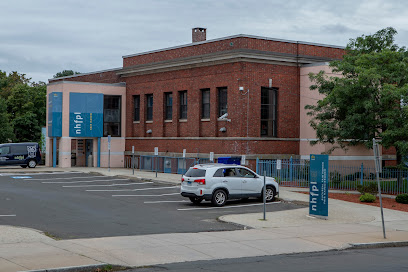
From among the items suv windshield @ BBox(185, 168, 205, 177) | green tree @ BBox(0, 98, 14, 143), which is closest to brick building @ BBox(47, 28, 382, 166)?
suv windshield @ BBox(185, 168, 205, 177)

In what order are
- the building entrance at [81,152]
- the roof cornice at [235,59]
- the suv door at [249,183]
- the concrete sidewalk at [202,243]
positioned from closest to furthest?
1. the concrete sidewalk at [202,243]
2. the suv door at [249,183]
3. the roof cornice at [235,59]
4. the building entrance at [81,152]

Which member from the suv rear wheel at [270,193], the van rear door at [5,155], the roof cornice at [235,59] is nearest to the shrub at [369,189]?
the suv rear wheel at [270,193]

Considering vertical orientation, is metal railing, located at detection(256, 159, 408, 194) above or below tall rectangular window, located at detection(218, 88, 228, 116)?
below

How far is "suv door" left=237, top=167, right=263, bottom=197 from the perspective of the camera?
2273 cm

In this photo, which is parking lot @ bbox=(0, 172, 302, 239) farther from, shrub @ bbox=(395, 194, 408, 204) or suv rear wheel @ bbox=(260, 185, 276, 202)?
shrub @ bbox=(395, 194, 408, 204)

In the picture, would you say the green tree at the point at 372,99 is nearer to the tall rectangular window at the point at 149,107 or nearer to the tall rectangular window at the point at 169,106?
the tall rectangular window at the point at 169,106

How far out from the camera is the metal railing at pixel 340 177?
29.4 metres

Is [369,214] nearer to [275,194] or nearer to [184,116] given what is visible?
[275,194]

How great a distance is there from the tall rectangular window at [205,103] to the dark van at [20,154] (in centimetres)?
1370

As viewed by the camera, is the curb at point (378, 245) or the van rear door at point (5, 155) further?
the van rear door at point (5, 155)

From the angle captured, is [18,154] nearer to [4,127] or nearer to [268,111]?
[4,127]

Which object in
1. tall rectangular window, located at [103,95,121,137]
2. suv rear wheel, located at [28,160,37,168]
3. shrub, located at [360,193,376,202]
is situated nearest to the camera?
shrub, located at [360,193,376,202]

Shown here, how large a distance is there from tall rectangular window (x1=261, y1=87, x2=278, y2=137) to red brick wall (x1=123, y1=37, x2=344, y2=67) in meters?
2.71

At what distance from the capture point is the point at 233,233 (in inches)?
615
